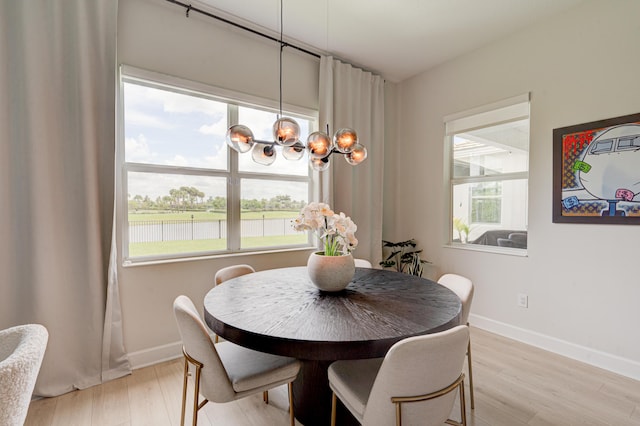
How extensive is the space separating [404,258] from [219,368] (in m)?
2.83

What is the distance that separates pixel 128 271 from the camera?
2.30 meters

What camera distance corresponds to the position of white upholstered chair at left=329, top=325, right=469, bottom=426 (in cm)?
101

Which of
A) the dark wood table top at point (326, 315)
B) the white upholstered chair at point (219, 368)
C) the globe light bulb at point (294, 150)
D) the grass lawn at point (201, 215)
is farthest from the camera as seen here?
the grass lawn at point (201, 215)

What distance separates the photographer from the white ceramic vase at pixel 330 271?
170 cm

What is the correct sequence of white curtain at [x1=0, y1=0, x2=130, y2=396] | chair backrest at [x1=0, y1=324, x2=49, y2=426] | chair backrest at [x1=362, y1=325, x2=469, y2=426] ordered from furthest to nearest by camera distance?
white curtain at [x1=0, y1=0, x2=130, y2=396] → chair backrest at [x1=362, y1=325, x2=469, y2=426] → chair backrest at [x1=0, y1=324, x2=49, y2=426]

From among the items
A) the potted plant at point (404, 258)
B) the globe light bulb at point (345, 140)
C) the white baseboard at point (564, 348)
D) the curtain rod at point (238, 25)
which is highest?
the curtain rod at point (238, 25)

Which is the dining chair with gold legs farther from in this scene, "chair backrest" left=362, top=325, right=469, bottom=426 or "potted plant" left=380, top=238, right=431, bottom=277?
"potted plant" left=380, top=238, right=431, bottom=277

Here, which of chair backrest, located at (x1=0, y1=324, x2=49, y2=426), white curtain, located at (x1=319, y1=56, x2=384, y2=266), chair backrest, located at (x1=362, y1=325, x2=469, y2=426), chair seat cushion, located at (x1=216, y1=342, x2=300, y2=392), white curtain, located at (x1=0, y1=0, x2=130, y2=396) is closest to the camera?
chair backrest, located at (x1=0, y1=324, x2=49, y2=426)

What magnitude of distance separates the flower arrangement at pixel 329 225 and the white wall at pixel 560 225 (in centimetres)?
205

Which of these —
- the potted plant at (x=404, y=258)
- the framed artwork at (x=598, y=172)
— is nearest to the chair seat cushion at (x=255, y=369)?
the potted plant at (x=404, y=258)

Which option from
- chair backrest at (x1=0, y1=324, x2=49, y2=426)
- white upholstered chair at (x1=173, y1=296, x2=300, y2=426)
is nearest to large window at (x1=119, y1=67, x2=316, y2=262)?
white upholstered chair at (x1=173, y1=296, x2=300, y2=426)

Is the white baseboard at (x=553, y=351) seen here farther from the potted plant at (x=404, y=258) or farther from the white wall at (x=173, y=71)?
the potted plant at (x=404, y=258)

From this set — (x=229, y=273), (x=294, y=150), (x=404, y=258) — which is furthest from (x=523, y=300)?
(x=229, y=273)

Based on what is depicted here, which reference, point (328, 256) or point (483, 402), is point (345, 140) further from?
point (483, 402)
